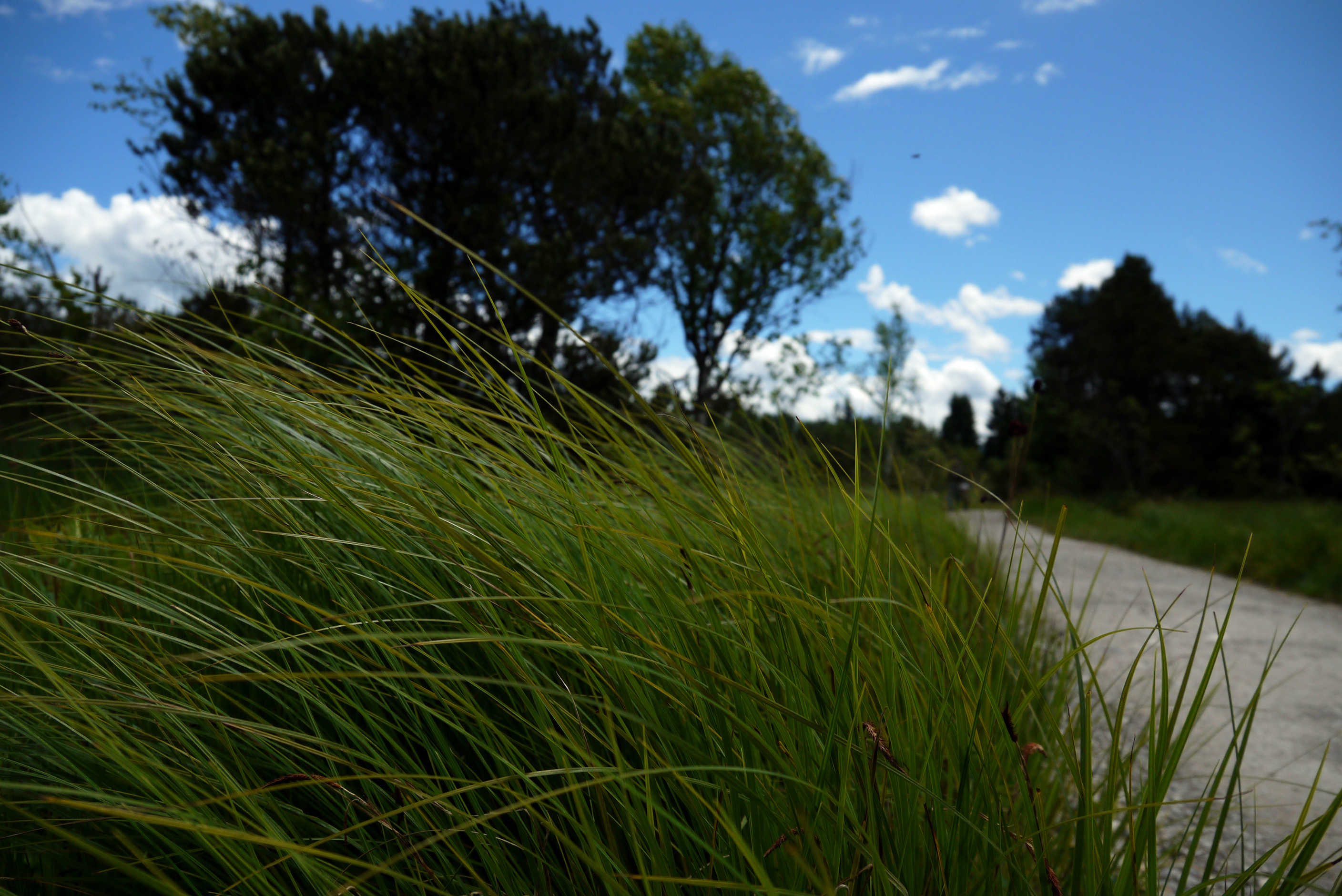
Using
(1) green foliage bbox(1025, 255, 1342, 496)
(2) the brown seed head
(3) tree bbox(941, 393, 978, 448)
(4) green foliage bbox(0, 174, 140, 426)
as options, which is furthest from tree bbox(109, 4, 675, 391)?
(3) tree bbox(941, 393, 978, 448)

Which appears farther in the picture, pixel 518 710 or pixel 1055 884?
pixel 518 710

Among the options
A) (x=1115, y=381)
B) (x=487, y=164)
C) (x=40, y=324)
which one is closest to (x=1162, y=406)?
(x=1115, y=381)

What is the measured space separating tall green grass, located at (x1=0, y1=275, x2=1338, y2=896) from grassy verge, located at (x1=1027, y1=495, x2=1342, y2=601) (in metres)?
3.89

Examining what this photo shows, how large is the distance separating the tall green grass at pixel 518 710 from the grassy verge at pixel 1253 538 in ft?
12.8

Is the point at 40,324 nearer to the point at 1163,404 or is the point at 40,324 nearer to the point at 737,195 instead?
the point at 737,195

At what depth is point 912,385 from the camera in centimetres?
1495

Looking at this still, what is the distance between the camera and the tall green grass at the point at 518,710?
81 centimetres

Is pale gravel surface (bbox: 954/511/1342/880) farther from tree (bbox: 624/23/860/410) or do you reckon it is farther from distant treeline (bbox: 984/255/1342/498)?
distant treeline (bbox: 984/255/1342/498)

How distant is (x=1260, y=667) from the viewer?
3.12 meters

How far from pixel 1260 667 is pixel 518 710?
3484 millimetres

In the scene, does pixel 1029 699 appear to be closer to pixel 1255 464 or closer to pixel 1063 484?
pixel 1255 464

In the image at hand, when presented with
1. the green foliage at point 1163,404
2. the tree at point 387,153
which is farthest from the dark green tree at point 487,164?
the green foliage at point 1163,404

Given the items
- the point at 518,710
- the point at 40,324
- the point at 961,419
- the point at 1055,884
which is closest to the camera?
the point at 1055,884

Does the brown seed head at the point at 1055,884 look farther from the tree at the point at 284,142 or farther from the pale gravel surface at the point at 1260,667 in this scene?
the tree at the point at 284,142
